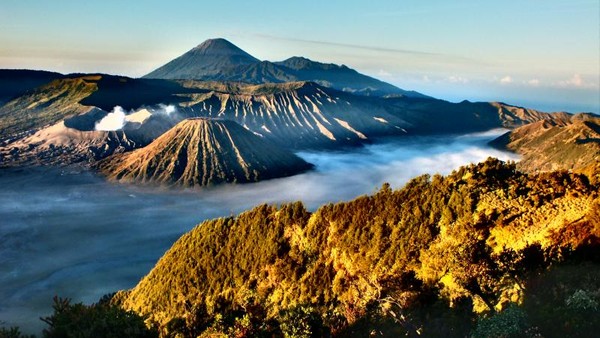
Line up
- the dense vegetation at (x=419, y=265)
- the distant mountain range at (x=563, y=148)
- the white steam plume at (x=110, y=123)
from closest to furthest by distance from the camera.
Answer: the dense vegetation at (x=419, y=265)
the distant mountain range at (x=563, y=148)
the white steam plume at (x=110, y=123)

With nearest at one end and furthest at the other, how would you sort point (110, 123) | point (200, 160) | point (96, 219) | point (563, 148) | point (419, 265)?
1. point (419, 265)
2. point (96, 219)
3. point (200, 160)
4. point (563, 148)
5. point (110, 123)

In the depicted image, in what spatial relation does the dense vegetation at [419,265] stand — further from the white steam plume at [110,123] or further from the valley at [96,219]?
the white steam plume at [110,123]

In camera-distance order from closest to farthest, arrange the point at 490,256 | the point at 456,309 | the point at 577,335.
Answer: the point at 577,335 → the point at 456,309 → the point at 490,256

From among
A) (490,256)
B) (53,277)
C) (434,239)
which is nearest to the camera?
(490,256)

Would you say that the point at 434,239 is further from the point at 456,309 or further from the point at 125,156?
the point at 125,156

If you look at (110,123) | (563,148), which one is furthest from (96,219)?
(563,148)

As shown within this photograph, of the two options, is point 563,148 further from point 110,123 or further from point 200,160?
point 110,123

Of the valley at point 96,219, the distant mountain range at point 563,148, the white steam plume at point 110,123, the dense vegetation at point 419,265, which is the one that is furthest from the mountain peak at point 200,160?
the dense vegetation at point 419,265

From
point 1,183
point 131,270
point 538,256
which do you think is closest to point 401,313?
point 538,256
